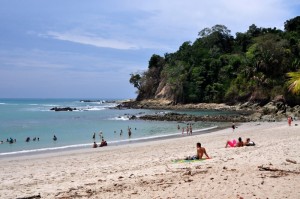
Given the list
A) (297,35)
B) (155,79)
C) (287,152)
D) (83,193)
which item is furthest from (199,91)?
(83,193)

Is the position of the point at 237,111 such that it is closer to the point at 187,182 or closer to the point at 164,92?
the point at 164,92

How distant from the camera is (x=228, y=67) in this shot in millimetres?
86000

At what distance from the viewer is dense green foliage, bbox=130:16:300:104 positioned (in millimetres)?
74938

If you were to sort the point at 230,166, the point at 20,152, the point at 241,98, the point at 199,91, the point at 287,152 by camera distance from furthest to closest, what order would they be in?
the point at 199,91 < the point at 241,98 < the point at 20,152 < the point at 287,152 < the point at 230,166

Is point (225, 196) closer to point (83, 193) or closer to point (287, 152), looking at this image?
point (83, 193)

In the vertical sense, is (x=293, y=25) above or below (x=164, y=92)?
above

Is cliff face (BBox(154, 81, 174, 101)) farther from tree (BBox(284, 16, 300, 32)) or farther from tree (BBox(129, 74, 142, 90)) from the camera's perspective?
tree (BBox(284, 16, 300, 32))

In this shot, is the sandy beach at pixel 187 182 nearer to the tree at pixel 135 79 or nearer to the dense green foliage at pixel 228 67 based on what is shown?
the dense green foliage at pixel 228 67

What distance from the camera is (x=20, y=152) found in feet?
84.6

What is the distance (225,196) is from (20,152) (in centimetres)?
2134

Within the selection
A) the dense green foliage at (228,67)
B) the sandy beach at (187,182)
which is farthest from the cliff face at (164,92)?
the sandy beach at (187,182)

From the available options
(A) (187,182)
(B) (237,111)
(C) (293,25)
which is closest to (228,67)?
(B) (237,111)

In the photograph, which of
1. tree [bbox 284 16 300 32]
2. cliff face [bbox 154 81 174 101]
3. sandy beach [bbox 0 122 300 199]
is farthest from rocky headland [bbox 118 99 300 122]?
sandy beach [bbox 0 122 300 199]

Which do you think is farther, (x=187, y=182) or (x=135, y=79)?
(x=135, y=79)
